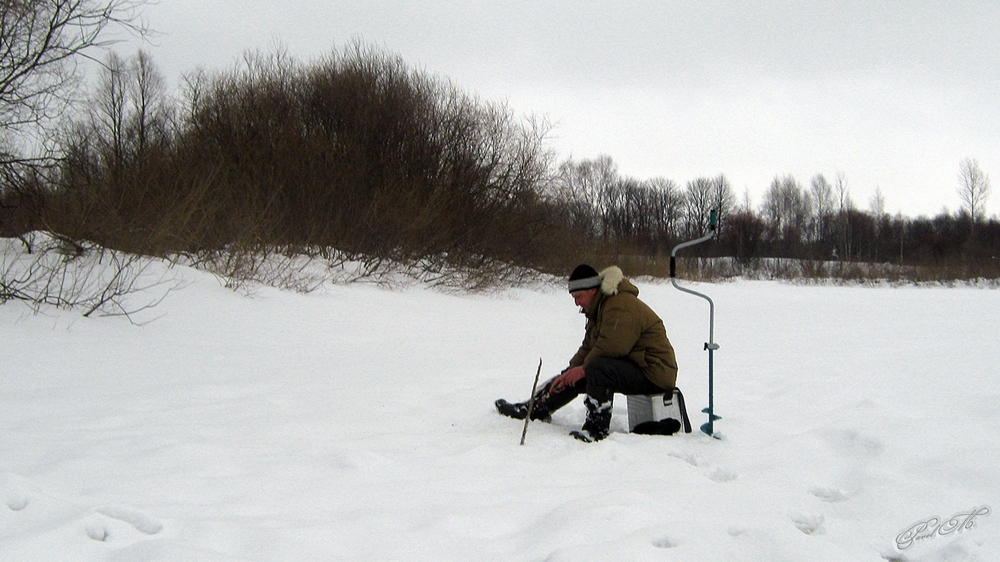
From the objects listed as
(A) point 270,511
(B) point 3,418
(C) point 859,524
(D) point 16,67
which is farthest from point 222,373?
(C) point 859,524

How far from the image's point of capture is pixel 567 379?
488 cm

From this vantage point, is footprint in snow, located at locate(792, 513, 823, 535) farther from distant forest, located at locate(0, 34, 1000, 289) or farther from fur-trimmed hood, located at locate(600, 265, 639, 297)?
distant forest, located at locate(0, 34, 1000, 289)

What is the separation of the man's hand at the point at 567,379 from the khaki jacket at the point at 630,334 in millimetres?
150

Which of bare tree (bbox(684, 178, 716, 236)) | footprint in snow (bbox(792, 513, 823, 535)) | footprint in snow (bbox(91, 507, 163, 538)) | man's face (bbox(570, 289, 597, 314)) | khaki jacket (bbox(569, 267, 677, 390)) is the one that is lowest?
footprint in snow (bbox(792, 513, 823, 535))

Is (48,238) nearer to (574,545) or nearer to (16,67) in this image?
(16,67)

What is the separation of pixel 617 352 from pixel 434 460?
4.79 ft

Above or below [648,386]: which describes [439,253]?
above

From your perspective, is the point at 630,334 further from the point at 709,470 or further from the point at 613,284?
the point at 709,470

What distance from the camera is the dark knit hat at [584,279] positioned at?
4.75 meters

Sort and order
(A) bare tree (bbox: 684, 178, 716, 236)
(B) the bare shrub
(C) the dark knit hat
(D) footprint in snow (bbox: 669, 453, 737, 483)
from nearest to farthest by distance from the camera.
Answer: (D) footprint in snow (bbox: 669, 453, 737, 483)
(C) the dark knit hat
(B) the bare shrub
(A) bare tree (bbox: 684, 178, 716, 236)

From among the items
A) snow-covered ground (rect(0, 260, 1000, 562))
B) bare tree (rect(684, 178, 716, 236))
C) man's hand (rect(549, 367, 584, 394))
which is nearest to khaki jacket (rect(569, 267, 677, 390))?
man's hand (rect(549, 367, 584, 394))

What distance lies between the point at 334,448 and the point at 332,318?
7766 millimetres

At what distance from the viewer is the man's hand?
4805 mm

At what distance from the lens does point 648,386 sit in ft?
15.3
